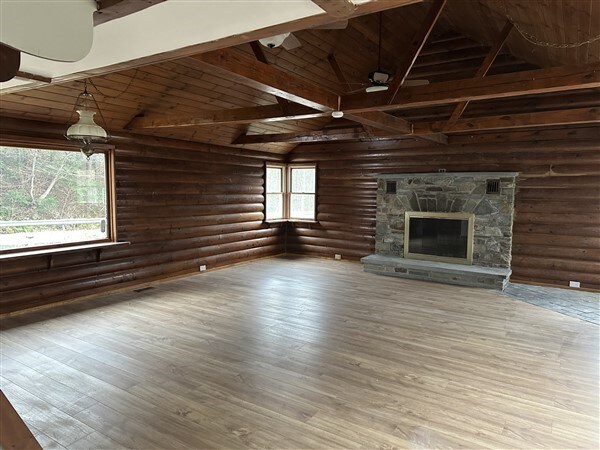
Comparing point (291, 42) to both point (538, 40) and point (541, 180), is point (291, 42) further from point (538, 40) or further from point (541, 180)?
point (541, 180)

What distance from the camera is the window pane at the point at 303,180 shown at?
371 inches

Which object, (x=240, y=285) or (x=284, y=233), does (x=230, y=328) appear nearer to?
(x=240, y=285)

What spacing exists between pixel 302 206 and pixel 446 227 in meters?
3.62

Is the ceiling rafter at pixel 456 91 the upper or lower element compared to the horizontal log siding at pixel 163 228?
upper

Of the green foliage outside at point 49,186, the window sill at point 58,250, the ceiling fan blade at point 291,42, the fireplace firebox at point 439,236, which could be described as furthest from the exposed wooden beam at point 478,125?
the window sill at point 58,250

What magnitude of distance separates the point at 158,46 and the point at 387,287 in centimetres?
545

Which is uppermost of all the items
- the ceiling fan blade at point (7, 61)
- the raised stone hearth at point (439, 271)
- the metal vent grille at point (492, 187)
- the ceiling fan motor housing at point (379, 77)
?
the ceiling fan motor housing at point (379, 77)

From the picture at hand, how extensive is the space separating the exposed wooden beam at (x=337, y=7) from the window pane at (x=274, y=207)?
305 inches

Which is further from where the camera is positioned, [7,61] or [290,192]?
[290,192]

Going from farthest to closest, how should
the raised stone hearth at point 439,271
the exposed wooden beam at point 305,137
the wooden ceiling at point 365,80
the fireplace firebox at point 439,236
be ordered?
the fireplace firebox at point 439,236 < the exposed wooden beam at point 305,137 < the raised stone hearth at point 439,271 < the wooden ceiling at point 365,80

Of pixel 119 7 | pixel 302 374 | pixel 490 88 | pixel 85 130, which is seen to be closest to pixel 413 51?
pixel 490 88

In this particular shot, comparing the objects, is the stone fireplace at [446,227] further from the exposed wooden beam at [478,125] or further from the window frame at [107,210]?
the window frame at [107,210]

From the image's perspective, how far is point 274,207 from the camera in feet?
31.4

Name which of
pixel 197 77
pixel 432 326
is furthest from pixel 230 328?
pixel 197 77
